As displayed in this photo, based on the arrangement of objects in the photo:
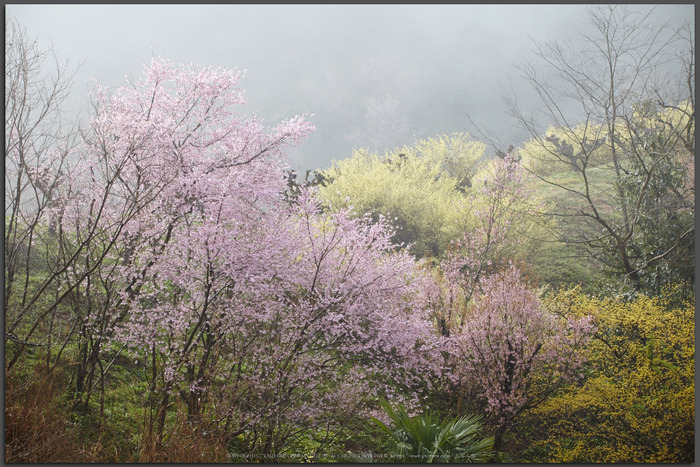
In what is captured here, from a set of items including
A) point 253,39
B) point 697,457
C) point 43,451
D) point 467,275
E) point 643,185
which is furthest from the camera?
point 467,275

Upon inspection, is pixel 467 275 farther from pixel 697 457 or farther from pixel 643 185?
pixel 697 457

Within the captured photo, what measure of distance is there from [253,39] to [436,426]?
2916 mm

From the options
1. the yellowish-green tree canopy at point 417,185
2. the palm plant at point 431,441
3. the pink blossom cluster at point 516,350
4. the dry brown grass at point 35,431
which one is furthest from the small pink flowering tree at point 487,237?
the dry brown grass at point 35,431

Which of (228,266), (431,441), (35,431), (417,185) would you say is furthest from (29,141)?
(417,185)

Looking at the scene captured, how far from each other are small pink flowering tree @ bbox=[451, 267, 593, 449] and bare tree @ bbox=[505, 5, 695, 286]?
68 cm

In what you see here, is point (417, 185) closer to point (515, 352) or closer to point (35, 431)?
point (515, 352)

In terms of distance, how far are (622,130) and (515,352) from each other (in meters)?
2.04

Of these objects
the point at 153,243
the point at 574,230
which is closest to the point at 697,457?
the point at 574,230

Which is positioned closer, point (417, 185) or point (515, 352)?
point (515, 352)

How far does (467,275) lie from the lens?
448 centimetres

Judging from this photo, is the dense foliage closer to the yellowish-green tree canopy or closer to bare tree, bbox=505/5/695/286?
bare tree, bbox=505/5/695/286

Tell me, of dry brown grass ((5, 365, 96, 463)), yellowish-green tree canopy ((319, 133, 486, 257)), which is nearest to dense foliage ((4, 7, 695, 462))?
dry brown grass ((5, 365, 96, 463))

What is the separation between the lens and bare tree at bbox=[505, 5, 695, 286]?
3137 mm

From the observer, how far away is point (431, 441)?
266cm
